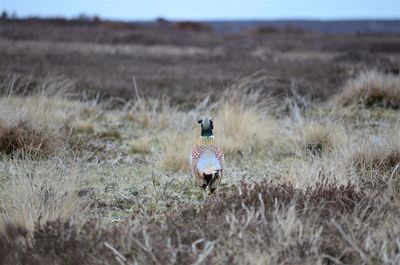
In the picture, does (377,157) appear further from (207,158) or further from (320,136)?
(207,158)

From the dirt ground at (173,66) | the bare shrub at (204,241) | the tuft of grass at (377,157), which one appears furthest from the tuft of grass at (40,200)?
the dirt ground at (173,66)

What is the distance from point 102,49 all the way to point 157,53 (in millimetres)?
2148

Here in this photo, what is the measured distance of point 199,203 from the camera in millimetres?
Answer: 4543

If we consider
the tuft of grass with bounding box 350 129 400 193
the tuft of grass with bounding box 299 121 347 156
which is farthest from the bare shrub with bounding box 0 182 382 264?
the tuft of grass with bounding box 299 121 347 156

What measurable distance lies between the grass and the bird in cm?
17

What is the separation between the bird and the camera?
4465mm

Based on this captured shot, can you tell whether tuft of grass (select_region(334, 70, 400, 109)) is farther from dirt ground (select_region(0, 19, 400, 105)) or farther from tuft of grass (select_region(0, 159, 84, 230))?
tuft of grass (select_region(0, 159, 84, 230))

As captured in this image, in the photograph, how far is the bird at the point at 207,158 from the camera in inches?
176

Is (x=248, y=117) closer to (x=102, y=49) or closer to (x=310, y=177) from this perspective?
(x=310, y=177)

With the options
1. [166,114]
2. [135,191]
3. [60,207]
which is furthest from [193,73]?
[60,207]

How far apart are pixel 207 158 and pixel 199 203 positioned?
41 cm

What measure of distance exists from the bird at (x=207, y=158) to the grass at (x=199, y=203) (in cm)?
17

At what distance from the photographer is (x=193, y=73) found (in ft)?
47.6

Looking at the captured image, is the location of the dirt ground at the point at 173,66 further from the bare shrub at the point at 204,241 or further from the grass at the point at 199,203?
the bare shrub at the point at 204,241
